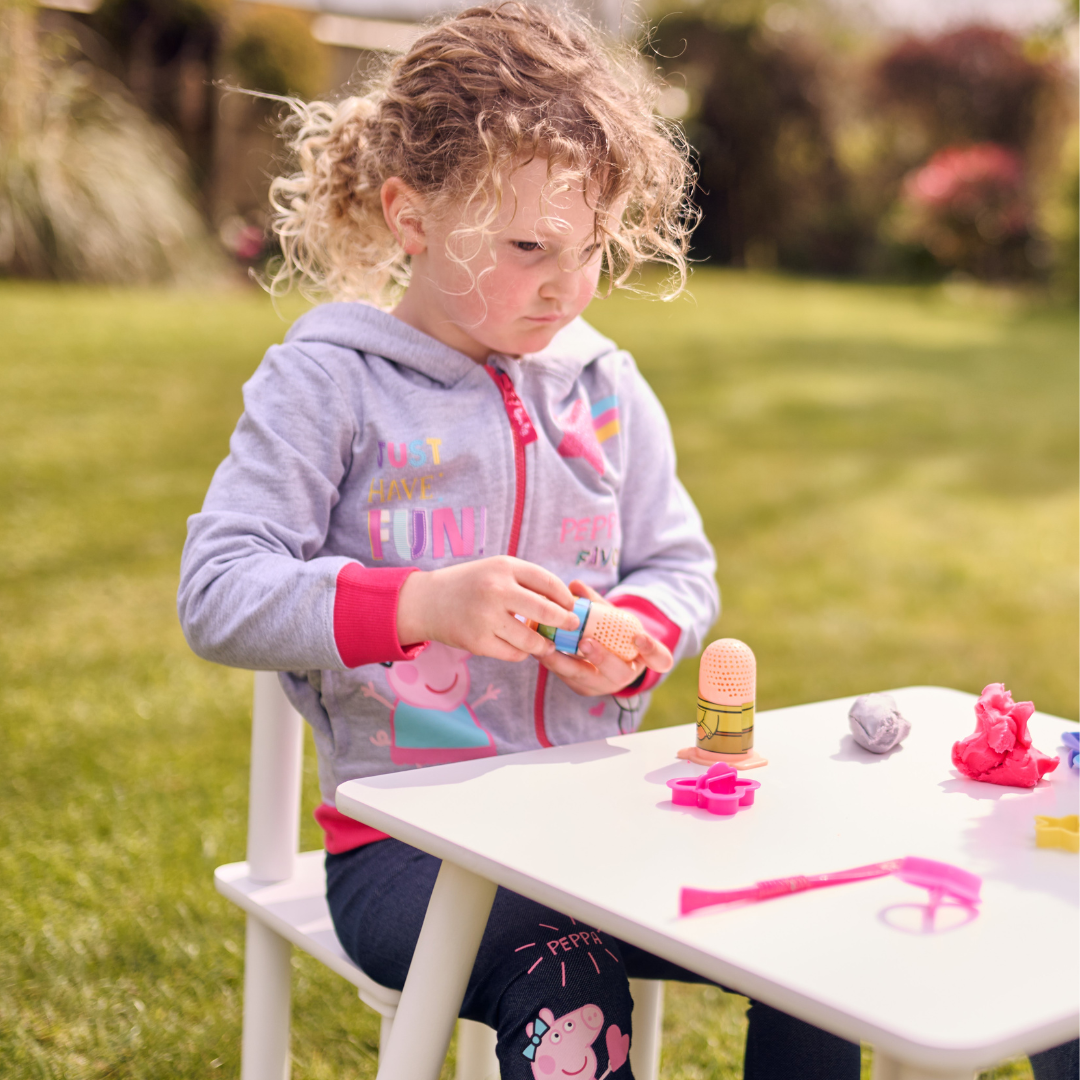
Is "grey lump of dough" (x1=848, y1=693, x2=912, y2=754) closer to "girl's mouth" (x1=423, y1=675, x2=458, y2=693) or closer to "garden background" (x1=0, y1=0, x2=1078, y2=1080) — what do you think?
"girl's mouth" (x1=423, y1=675, x2=458, y2=693)

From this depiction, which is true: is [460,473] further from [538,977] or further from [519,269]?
[538,977]

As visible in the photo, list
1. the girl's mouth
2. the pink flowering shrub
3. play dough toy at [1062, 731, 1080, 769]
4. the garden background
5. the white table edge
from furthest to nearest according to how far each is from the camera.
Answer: the pink flowering shrub → the garden background → the girl's mouth → play dough toy at [1062, 731, 1080, 769] → the white table edge

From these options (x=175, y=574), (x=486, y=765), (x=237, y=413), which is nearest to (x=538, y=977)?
(x=486, y=765)

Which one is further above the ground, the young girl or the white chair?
the young girl

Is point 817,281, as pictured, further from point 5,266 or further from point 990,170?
point 5,266

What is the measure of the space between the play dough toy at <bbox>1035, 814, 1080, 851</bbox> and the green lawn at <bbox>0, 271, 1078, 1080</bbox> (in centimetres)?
29

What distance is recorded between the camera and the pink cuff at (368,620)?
46.2 inches

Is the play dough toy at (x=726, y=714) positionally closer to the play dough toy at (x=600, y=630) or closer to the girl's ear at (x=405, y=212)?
the play dough toy at (x=600, y=630)

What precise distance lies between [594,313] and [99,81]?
121 inches

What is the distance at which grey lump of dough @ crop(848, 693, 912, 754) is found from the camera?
116 cm

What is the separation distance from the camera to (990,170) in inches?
412

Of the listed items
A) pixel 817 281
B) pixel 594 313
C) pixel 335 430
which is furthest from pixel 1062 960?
pixel 817 281

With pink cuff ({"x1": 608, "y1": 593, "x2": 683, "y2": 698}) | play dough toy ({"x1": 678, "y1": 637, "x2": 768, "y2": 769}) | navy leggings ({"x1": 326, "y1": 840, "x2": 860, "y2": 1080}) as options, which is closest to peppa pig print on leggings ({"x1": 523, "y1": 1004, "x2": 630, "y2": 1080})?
navy leggings ({"x1": 326, "y1": 840, "x2": 860, "y2": 1080})

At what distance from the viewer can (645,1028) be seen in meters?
1.51
